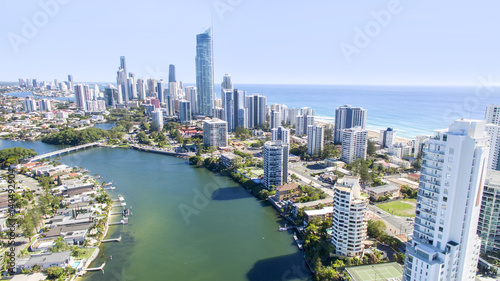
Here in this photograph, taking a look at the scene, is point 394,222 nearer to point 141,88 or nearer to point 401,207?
point 401,207

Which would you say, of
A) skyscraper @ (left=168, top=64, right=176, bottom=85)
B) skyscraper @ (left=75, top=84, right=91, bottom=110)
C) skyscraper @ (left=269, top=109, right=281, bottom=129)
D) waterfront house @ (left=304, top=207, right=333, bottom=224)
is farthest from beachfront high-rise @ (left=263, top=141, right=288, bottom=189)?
skyscraper @ (left=168, top=64, right=176, bottom=85)

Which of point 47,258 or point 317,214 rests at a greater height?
point 317,214

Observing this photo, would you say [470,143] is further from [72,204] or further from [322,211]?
[72,204]

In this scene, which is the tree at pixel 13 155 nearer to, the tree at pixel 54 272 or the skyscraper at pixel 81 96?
the tree at pixel 54 272

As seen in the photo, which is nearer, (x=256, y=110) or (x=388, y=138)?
(x=388, y=138)

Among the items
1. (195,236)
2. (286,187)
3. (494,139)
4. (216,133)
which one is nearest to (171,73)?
(216,133)

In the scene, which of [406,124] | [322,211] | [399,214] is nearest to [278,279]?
[322,211]
